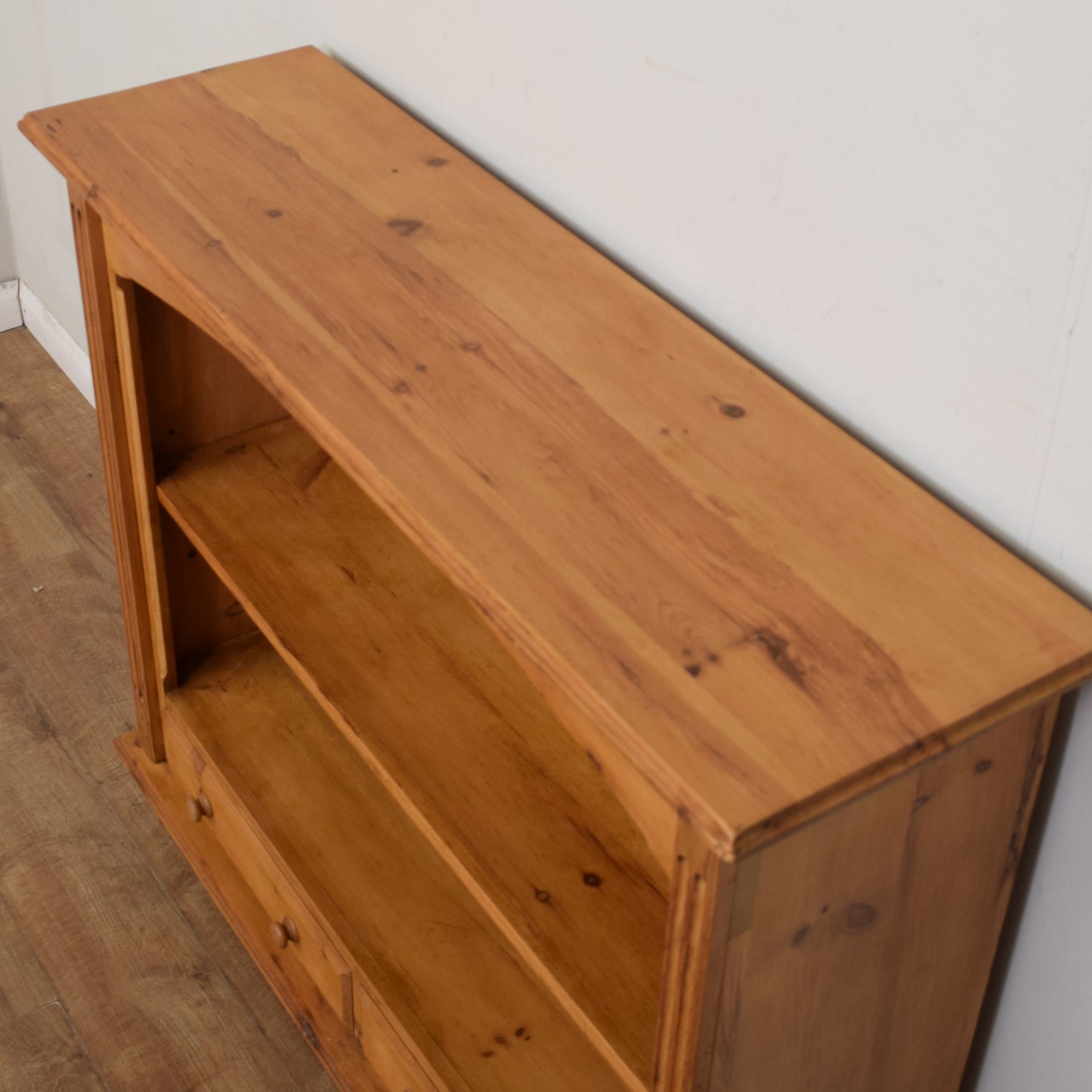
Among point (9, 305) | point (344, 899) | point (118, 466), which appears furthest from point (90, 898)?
point (9, 305)

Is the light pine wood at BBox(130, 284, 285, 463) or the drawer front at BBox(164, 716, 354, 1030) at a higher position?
the light pine wood at BBox(130, 284, 285, 463)

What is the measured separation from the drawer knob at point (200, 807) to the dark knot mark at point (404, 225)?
0.87 metres

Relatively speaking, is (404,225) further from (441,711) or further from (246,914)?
(246,914)

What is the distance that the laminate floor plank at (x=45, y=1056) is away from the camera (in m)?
1.82

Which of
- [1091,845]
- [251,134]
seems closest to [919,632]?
[1091,845]

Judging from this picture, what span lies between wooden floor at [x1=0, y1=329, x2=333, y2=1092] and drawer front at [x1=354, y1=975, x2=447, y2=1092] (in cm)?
21

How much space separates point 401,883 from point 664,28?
1.00 m

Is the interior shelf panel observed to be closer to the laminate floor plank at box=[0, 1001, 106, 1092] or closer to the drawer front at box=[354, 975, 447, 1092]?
the drawer front at box=[354, 975, 447, 1092]

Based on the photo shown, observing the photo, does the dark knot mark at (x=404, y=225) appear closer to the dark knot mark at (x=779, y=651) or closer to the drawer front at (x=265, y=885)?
the dark knot mark at (x=779, y=651)

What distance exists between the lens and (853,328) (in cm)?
122

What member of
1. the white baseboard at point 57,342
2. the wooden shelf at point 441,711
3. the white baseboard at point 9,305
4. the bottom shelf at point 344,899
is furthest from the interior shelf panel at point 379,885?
the white baseboard at point 9,305

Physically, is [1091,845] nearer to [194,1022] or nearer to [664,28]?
[664,28]

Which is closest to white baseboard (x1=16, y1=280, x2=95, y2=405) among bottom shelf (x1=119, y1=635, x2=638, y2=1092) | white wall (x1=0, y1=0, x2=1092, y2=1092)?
bottom shelf (x1=119, y1=635, x2=638, y2=1092)

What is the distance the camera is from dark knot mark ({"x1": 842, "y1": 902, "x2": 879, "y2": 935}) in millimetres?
1099
